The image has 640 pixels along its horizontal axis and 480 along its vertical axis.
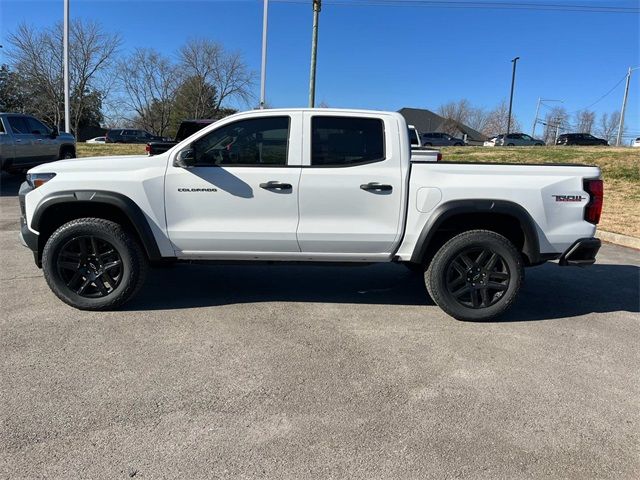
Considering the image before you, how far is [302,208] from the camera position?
449cm

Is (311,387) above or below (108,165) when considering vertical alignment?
below

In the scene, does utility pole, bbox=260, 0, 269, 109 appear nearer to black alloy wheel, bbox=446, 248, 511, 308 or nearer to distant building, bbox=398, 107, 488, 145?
black alloy wheel, bbox=446, 248, 511, 308

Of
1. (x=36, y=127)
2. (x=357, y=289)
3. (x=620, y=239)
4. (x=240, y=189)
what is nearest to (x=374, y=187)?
(x=240, y=189)

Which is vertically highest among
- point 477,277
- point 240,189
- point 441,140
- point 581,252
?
point 441,140

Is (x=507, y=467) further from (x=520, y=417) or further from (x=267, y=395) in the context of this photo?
(x=267, y=395)

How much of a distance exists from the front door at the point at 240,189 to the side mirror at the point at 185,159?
4 centimetres

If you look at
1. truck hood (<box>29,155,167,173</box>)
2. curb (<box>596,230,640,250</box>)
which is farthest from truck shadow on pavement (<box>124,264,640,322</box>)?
curb (<box>596,230,640,250</box>)

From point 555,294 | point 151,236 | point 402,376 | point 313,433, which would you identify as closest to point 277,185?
point 151,236

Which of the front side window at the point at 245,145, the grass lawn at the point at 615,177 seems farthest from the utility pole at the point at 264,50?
the front side window at the point at 245,145

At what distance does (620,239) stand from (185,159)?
7.67 m

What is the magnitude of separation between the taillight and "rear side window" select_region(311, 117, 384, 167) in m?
→ 1.85

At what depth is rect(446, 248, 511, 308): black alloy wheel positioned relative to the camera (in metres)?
4.58

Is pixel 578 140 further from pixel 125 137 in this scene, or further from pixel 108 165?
pixel 108 165

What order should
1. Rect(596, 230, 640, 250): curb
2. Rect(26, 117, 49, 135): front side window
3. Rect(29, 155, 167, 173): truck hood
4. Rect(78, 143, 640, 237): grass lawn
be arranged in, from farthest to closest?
Rect(26, 117, 49, 135): front side window → Rect(78, 143, 640, 237): grass lawn → Rect(596, 230, 640, 250): curb → Rect(29, 155, 167, 173): truck hood
